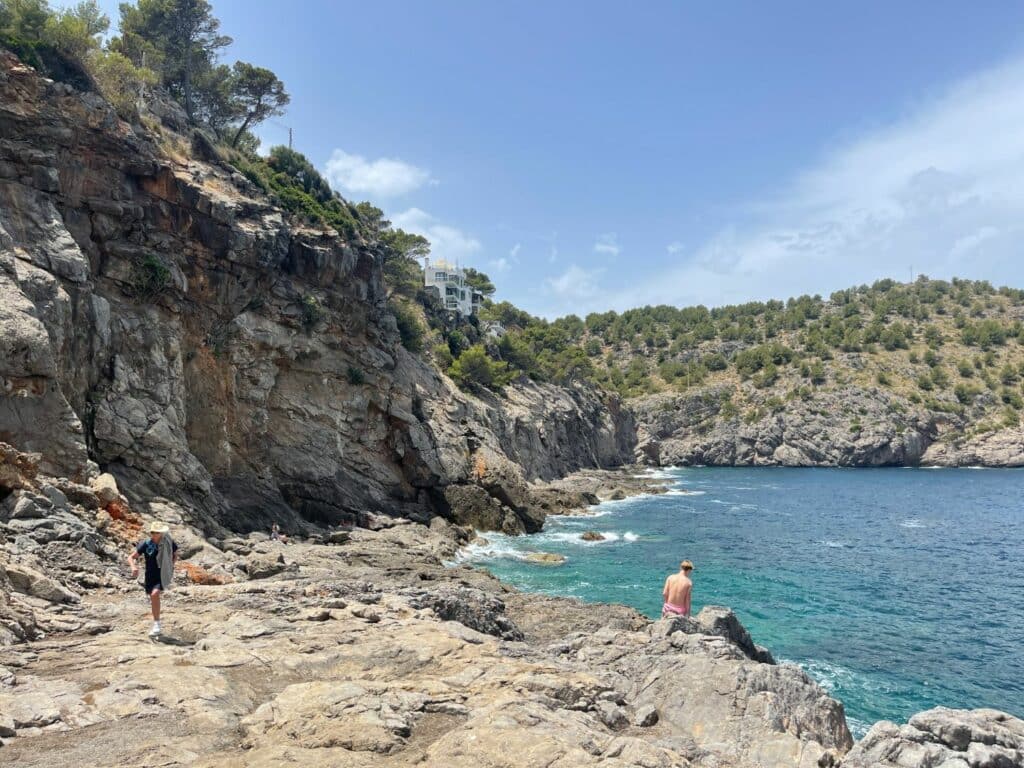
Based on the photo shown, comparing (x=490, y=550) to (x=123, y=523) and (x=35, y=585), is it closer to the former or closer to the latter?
(x=123, y=523)

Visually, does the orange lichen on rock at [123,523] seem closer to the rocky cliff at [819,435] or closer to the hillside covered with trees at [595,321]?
the hillside covered with trees at [595,321]

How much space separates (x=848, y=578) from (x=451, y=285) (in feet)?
245

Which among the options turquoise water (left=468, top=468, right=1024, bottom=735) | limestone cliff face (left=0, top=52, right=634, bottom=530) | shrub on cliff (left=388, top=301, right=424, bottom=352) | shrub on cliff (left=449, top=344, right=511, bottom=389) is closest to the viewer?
turquoise water (left=468, top=468, right=1024, bottom=735)

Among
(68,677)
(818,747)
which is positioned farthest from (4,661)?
(818,747)

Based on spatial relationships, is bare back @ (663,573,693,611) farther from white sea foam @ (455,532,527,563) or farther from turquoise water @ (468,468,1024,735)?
white sea foam @ (455,532,527,563)

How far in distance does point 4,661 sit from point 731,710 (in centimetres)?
1106

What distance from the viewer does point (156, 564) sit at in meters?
12.6

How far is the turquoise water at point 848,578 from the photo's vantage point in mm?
20438

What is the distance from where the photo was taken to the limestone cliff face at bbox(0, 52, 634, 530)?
963 inches

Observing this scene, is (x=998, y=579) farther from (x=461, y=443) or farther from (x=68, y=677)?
(x=68, y=677)

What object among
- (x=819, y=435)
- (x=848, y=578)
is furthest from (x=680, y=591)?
(x=819, y=435)

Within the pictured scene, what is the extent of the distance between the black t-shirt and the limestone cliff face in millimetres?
11273

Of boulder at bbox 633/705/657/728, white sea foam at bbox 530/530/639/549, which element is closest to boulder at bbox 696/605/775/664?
boulder at bbox 633/705/657/728

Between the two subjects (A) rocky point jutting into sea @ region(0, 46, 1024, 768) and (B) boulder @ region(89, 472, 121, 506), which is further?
(B) boulder @ region(89, 472, 121, 506)
